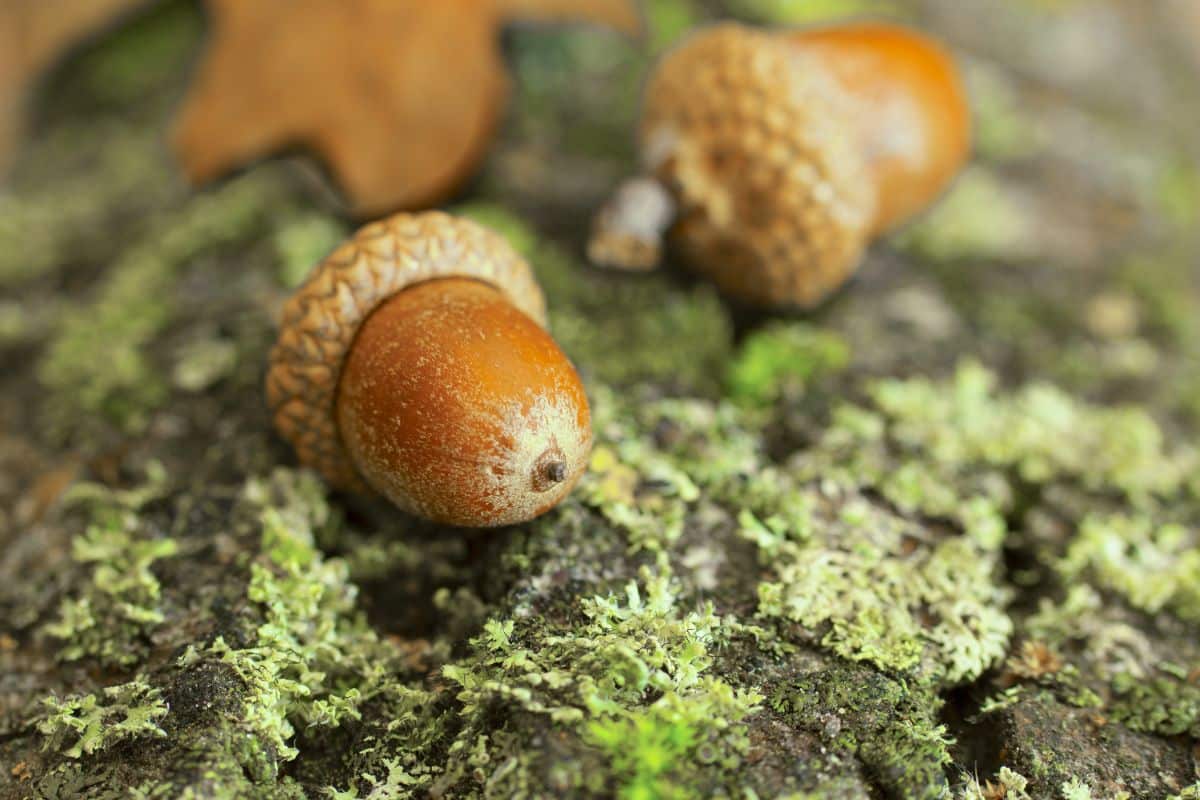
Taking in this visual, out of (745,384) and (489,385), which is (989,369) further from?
(489,385)

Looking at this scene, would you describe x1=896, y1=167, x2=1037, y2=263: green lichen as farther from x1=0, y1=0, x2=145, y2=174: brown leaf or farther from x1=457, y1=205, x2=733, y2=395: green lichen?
x1=0, y1=0, x2=145, y2=174: brown leaf

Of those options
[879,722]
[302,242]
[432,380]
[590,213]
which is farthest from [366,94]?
[879,722]

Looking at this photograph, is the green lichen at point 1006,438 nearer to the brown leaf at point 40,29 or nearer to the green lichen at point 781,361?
the green lichen at point 781,361

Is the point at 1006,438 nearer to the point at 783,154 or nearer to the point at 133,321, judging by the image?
the point at 783,154

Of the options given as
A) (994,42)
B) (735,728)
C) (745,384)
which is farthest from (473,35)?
(994,42)

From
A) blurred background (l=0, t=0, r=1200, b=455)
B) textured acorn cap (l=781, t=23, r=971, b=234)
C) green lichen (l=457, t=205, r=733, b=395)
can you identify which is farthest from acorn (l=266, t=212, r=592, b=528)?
textured acorn cap (l=781, t=23, r=971, b=234)

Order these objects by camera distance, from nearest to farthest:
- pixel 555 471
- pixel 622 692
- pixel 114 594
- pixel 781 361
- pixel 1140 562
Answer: pixel 622 692
pixel 555 471
pixel 114 594
pixel 1140 562
pixel 781 361
